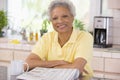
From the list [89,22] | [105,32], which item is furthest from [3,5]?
[105,32]

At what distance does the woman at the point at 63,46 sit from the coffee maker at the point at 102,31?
4.68 ft

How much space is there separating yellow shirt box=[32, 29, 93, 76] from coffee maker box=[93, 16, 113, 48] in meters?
1.43

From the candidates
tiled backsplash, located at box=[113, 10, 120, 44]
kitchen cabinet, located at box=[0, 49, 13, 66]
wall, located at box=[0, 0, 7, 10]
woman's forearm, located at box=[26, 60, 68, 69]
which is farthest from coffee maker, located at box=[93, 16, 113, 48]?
wall, located at box=[0, 0, 7, 10]

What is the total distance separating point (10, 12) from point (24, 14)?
0.92ft

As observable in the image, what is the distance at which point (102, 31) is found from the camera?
3.34 meters

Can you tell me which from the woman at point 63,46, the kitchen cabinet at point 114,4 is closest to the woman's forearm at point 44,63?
the woman at point 63,46

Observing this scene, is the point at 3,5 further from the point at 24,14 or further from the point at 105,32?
the point at 105,32

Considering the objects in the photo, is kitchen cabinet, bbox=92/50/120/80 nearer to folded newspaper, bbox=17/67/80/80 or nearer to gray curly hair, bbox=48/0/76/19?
gray curly hair, bbox=48/0/76/19

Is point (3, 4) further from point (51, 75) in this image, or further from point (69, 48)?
point (51, 75)

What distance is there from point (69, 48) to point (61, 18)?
222 millimetres

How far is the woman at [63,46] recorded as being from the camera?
5.84 feet

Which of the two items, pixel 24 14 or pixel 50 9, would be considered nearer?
pixel 50 9

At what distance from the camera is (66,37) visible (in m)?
1.93

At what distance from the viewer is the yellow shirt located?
181cm
